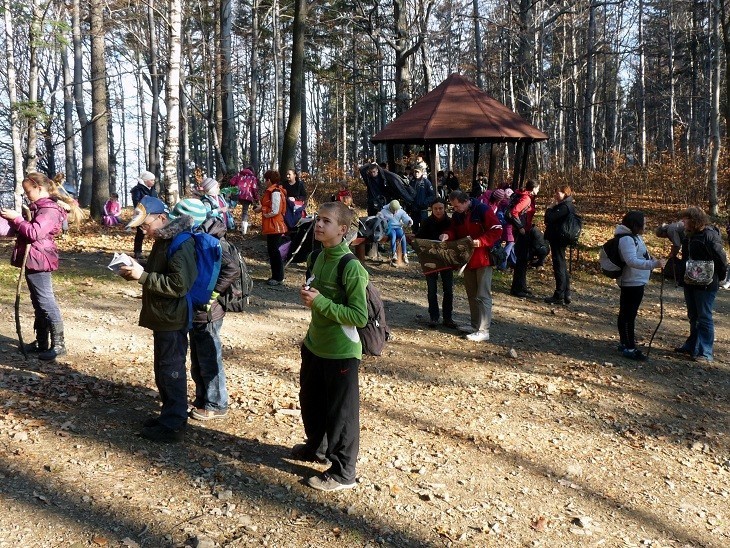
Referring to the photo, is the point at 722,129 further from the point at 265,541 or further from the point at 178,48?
the point at 265,541

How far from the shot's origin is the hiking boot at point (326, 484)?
13.4ft

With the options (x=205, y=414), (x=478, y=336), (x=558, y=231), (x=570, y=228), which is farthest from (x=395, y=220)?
(x=205, y=414)

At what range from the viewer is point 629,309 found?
25.3 ft

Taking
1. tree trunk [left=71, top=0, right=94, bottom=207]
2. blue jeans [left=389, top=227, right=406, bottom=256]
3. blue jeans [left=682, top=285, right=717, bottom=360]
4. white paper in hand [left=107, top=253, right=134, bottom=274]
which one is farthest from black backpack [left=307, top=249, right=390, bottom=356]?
tree trunk [left=71, top=0, right=94, bottom=207]

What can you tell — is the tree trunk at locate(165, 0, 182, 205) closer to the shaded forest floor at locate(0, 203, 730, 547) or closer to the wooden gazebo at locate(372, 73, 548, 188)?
the shaded forest floor at locate(0, 203, 730, 547)

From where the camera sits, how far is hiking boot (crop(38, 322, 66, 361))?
19.9 feet

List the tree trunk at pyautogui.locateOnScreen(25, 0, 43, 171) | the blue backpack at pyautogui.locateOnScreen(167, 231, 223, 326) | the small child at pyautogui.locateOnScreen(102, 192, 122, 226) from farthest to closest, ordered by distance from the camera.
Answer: the small child at pyautogui.locateOnScreen(102, 192, 122, 226) < the tree trunk at pyautogui.locateOnScreen(25, 0, 43, 171) < the blue backpack at pyautogui.locateOnScreen(167, 231, 223, 326)

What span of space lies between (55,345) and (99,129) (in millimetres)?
12395

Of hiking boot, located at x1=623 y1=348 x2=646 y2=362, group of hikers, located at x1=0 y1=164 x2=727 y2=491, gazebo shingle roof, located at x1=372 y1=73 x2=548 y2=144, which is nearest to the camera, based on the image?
group of hikers, located at x1=0 y1=164 x2=727 y2=491

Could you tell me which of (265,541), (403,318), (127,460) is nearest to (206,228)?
(127,460)

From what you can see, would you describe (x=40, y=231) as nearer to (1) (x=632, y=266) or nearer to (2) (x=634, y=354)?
(1) (x=632, y=266)

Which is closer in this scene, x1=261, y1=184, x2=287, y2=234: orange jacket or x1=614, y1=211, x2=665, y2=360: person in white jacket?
x1=614, y1=211, x2=665, y2=360: person in white jacket

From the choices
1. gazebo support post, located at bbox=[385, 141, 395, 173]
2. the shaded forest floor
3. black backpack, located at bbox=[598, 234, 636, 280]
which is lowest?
the shaded forest floor

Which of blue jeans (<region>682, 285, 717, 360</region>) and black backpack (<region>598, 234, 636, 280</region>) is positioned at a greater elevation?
black backpack (<region>598, 234, 636, 280</region>)
